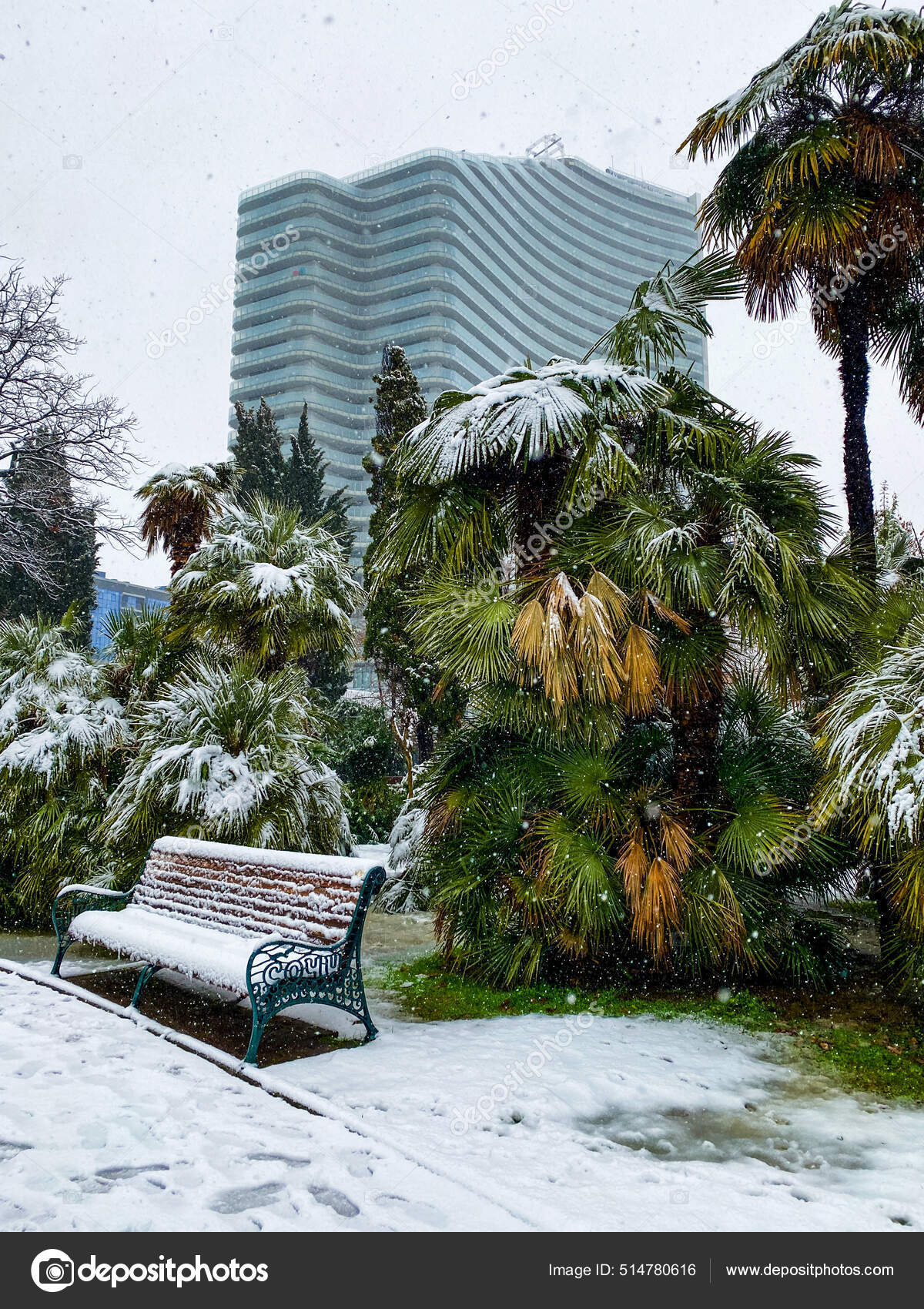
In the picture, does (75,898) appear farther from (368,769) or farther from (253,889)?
(368,769)

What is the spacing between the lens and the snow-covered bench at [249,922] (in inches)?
163

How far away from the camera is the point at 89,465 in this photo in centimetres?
1016

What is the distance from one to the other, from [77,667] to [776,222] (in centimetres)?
727

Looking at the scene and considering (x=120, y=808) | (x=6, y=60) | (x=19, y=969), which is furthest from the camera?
(x=6, y=60)

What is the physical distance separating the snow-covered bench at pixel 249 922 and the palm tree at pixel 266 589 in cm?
285

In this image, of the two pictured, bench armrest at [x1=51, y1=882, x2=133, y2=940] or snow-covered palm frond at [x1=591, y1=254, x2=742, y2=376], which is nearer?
bench armrest at [x1=51, y1=882, x2=133, y2=940]

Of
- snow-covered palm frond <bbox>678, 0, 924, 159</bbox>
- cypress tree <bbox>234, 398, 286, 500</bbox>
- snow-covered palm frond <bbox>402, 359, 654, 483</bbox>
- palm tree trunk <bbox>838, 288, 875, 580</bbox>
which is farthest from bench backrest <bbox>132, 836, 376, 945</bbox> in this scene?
cypress tree <bbox>234, 398, 286, 500</bbox>

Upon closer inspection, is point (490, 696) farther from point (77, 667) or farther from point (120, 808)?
point (77, 667)

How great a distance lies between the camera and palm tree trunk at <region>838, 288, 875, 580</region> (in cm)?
602

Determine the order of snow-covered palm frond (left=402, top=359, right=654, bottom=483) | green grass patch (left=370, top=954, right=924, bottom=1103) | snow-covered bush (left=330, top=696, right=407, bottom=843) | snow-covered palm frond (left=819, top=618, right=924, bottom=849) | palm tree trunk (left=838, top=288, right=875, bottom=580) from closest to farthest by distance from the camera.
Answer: snow-covered palm frond (left=819, top=618, right=924, bottom=849)
green grass patch (left=370, top=954, right=924, bottom=1103)
snow-covered palm frond (left=402, top=359, right=654, bottom=483)
palm tree trunk (left=838, top=288, right=875, bottom=580)
snow-covered bush (left=330, top=696, right=407, bottom=843)

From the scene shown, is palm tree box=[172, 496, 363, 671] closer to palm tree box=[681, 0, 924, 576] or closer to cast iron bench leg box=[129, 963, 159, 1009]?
cast iron bench leg box=[129, 963, 159, 1009]

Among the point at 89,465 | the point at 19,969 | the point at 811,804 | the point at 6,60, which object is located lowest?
the point at 19,969

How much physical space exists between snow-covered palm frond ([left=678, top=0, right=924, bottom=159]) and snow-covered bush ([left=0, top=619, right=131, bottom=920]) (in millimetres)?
7123
